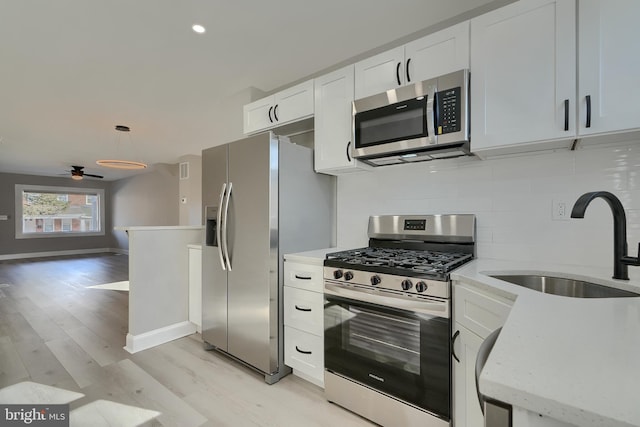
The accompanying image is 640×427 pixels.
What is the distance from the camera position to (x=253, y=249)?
221cm

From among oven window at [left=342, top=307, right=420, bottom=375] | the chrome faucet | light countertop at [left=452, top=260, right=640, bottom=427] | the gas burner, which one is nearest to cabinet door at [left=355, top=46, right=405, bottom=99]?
the gas burner

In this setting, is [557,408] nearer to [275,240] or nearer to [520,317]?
[520,317]

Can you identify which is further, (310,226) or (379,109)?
(310,226)

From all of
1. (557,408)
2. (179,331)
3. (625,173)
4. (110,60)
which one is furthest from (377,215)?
(110,60)

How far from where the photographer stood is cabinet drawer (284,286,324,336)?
1.98 metres

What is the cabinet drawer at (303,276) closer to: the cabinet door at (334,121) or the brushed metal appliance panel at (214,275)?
the brushed metal appliance panel at (214,275)

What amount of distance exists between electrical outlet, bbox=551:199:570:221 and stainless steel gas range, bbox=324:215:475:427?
0.42 m

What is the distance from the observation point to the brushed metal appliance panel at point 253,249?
2115 millimetres

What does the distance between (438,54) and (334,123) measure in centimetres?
82

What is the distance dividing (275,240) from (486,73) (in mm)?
1665

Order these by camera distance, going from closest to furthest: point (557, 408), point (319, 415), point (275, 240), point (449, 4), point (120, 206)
A: point (557, 408) → point (319, 415) → point (449, 4) → point (275, 240) → point (120, 206)

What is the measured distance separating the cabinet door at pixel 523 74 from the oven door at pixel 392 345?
98cm

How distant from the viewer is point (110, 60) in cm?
259

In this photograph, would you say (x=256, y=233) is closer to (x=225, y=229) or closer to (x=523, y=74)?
(x=225, y=229)
